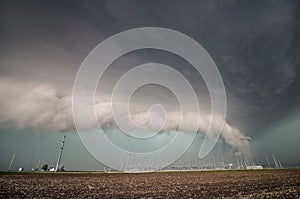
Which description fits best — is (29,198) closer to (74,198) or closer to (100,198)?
(74,198)

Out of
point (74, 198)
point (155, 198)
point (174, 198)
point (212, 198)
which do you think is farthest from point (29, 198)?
point (212, 198)

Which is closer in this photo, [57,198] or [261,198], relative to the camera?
[261,198]


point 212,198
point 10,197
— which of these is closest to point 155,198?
point 212,198

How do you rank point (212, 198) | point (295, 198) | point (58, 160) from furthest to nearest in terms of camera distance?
point (58, 160), point (212, 198), point (295, 198)

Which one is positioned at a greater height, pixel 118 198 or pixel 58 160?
pixel 58 160

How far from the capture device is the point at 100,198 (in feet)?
54.3

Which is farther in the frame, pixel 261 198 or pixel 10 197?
pixel 10 197

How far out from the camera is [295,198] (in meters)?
14.7

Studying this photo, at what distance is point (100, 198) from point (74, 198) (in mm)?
2341

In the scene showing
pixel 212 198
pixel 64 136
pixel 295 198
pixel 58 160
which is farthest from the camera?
pixel 64 136

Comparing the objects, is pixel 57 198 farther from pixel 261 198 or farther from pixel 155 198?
pixel 261 198

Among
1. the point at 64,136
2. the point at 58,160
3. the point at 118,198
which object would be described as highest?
the point at 64,136

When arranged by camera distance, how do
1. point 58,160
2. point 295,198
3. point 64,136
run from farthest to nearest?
1. point 64,136
2. point 58,160
3. point 295,198

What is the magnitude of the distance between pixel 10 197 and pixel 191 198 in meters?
16.6
